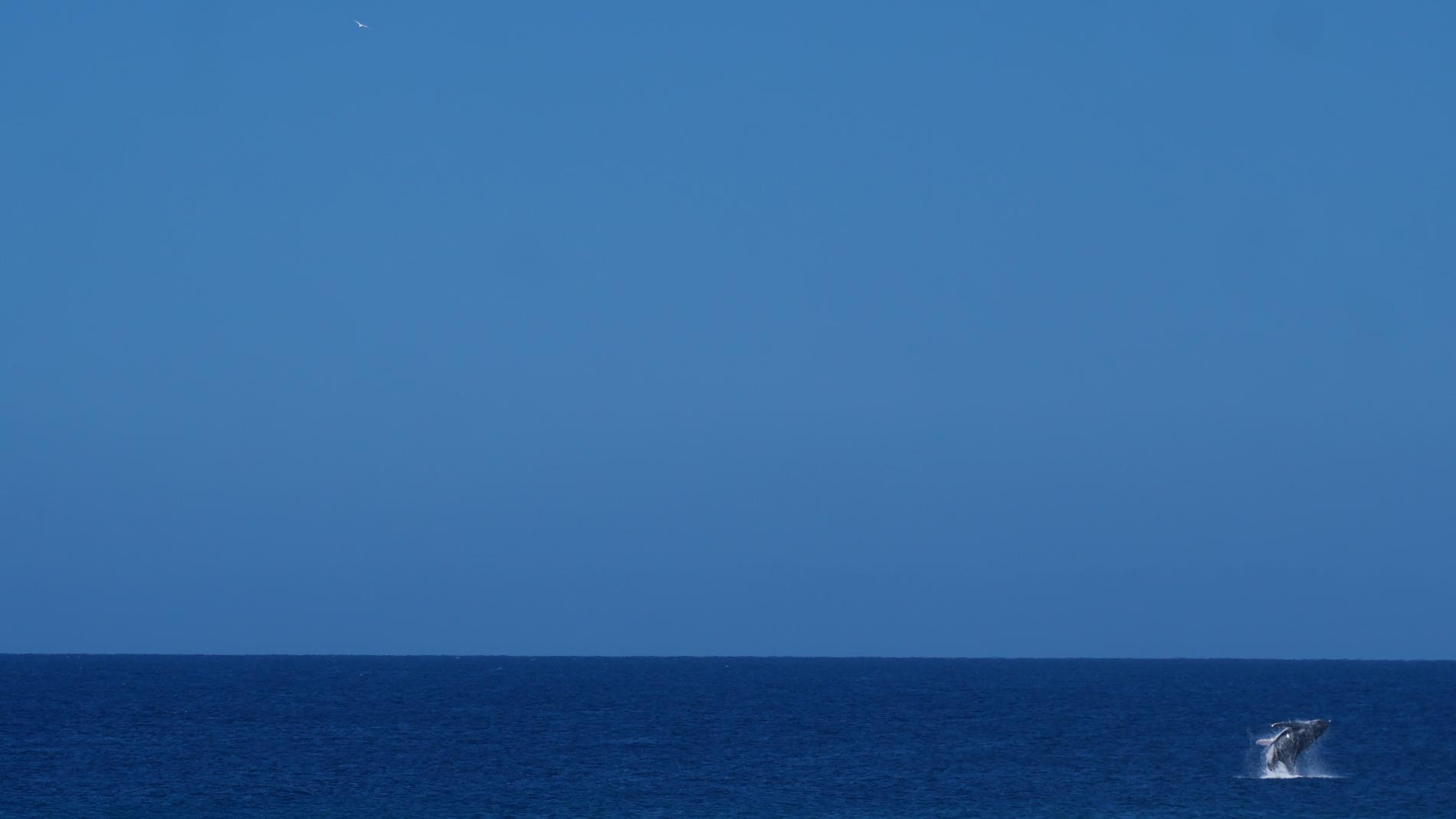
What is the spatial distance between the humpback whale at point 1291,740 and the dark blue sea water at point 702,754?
1151 mm

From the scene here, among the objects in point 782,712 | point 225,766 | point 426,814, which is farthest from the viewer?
point 782,712

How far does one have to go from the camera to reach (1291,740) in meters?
58.2

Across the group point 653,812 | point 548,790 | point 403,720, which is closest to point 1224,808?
point 653,812

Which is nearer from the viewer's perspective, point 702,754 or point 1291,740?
point 1291,740

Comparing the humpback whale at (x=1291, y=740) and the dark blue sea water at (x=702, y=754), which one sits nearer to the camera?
the dark blue sea water at (x=702, y=754)

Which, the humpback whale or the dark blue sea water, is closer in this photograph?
the dark blue sea water

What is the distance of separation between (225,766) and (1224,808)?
34.7m

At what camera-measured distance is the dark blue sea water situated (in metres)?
50.5

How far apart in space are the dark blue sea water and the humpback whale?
1151 mm

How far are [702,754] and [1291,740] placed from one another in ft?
72.9

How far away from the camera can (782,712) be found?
99.1m

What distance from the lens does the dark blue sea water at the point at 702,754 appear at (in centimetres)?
5053

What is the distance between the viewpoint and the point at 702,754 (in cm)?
6781

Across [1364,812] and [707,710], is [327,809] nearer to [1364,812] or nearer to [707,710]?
[1364,812]
